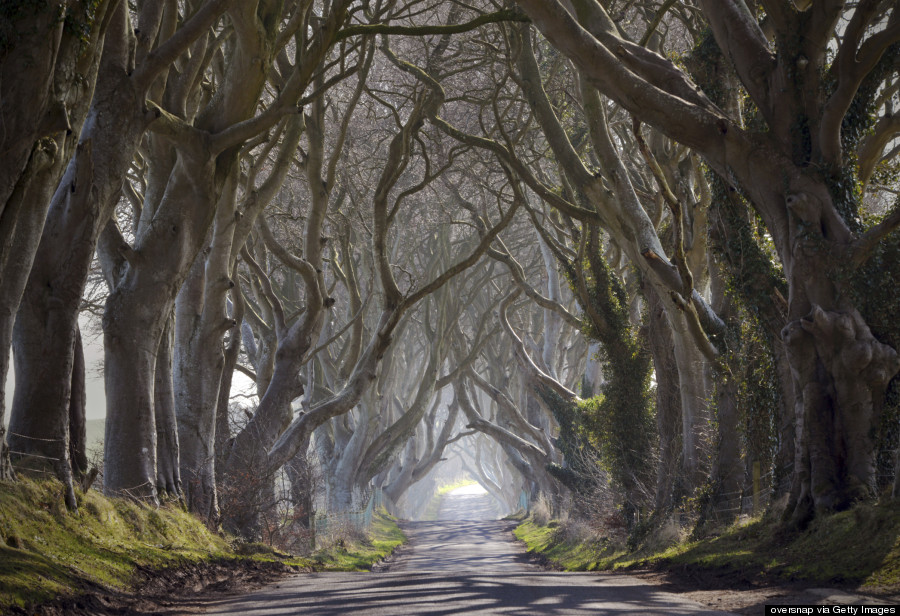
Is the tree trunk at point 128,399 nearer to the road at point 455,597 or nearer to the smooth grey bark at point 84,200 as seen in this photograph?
the smooth grey bark at point 84,200

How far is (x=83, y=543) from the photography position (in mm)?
6641

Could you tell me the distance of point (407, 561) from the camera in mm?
19531

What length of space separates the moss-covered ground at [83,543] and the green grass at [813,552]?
5.32m

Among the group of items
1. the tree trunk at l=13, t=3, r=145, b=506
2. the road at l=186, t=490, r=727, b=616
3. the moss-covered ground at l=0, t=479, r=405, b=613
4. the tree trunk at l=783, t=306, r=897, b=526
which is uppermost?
the tree trunk at l=13, t=3, r=145, b=506

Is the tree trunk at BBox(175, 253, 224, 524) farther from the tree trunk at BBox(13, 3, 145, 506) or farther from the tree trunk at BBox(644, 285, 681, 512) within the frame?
the tree trunk at BBox(644, 285, 681, 512)

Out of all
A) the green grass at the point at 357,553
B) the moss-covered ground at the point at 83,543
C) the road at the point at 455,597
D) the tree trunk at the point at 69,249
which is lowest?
the green grass at the point at 357,553

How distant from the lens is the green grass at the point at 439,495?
64969 millimetres

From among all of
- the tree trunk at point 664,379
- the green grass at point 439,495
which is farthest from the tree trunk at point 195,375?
the green grass at point 439,495

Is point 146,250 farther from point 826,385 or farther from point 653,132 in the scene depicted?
point 653,132

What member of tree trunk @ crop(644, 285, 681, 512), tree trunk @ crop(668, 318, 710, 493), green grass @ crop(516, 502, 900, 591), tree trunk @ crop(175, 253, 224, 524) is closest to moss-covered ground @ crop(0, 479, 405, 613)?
tree trunk @ crop(175, 253, 224, 524)

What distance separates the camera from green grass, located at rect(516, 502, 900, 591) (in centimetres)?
627

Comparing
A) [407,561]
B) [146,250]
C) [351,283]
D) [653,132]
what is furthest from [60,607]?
[407,561]

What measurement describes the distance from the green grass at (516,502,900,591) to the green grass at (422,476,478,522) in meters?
50.7

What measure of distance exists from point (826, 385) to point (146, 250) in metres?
7.39
